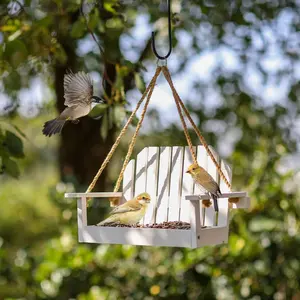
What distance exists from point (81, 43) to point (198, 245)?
282 centimetres

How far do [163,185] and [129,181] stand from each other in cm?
20

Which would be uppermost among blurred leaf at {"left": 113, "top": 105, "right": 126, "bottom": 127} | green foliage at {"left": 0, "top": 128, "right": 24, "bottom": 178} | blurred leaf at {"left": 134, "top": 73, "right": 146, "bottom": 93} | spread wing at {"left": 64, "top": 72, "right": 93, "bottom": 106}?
blurred leaf at {"left": 134, "top": 73, "right": 146, "bottom": 93}

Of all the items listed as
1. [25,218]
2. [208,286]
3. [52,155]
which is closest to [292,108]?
[208,286]

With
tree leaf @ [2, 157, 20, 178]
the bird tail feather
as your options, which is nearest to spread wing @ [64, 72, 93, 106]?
the bird tail feather

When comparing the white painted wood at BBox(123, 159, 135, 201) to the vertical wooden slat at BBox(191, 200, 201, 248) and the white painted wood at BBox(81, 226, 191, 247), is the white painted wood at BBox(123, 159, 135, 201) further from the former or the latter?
the vertical wooden slat at BBox(191, 200, 201, 248)

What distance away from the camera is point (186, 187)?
2705mm

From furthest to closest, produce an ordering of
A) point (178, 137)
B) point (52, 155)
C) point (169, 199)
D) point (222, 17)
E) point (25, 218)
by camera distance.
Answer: point (52, 155) → point (25, 218) → point (178, 137) → point (222, 17) → point (169, 199)

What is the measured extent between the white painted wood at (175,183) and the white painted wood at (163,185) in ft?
0.07

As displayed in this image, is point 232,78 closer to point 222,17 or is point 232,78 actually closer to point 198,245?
point 222,17

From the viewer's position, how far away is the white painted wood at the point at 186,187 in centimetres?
265

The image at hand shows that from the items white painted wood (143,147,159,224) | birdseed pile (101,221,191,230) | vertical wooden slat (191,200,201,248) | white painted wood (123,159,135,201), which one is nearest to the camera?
vertical wooden slat (191,200,201,248)

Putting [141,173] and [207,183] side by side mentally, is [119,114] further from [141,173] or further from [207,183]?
[207,183]

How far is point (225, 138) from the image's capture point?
5.28m

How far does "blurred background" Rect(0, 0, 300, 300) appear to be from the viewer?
368 centimetres
